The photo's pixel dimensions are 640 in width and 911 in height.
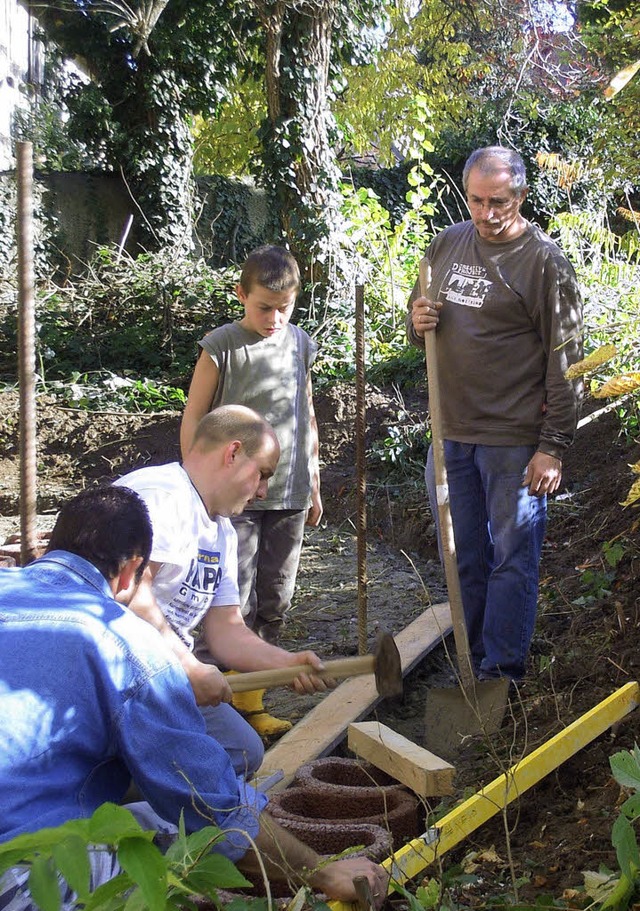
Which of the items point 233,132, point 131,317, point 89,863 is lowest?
point 89,863

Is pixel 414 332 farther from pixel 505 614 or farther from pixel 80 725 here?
pixel 80 725

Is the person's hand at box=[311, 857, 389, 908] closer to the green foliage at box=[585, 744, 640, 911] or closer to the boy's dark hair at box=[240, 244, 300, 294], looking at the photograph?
the green foliage at box=[585, 744, 640, 911]

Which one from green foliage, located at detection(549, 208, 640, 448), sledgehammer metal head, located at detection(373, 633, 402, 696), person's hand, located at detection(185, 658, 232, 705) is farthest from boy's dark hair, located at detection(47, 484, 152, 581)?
green foliage, located at detection(549, 208, 640, 448)

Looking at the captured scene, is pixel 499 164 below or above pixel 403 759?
above

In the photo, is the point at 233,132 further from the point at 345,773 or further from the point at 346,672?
the point at 346,672

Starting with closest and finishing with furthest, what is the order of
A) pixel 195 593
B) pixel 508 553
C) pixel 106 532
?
pixel 106 532
pixel 195 593
pixel 508 553

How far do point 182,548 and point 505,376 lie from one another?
1.72 m

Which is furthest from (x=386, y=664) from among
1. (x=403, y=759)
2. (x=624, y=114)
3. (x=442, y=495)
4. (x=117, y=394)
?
(x=117, y=394)

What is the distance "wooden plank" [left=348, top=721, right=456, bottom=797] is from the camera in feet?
9.86

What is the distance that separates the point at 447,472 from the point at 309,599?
2.13m

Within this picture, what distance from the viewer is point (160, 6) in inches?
515

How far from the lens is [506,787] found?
2350mm

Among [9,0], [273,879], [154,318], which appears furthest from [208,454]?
[9,0]

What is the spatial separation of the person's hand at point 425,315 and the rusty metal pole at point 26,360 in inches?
62.9
